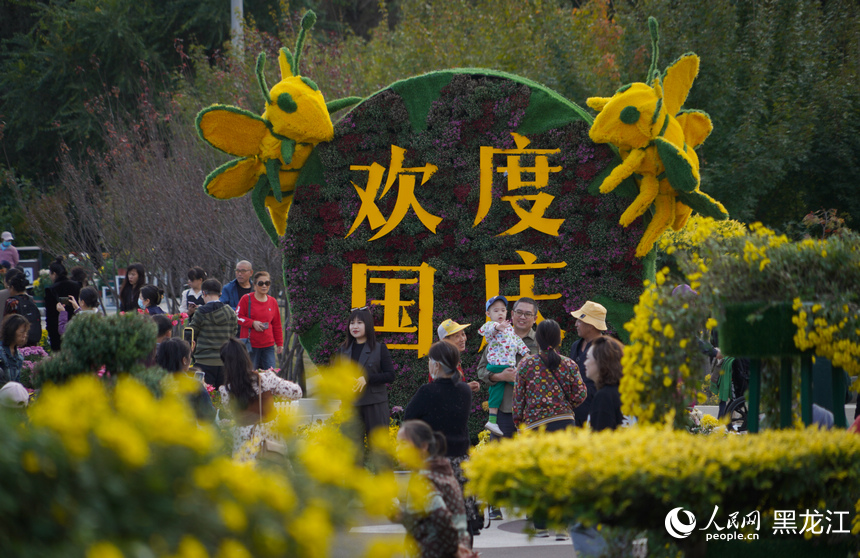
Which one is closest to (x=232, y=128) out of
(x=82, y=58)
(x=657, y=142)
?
(x=657, y=142)

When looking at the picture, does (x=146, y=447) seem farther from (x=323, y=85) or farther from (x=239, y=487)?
(x=323, y=85)

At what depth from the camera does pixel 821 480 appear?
3.29 m

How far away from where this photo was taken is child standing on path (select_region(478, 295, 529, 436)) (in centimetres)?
599

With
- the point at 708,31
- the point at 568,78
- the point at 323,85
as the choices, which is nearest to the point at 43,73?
the point at 323,85

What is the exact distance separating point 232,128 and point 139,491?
6039 mm

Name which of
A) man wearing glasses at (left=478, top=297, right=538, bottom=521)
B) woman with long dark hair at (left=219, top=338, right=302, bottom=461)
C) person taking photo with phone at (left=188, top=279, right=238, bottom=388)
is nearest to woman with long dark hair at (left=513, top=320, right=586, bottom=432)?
man wearing glasses at (left=478, top=297, right=538, bottom=521)

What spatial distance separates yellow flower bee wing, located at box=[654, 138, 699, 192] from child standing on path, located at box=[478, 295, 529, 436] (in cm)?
177

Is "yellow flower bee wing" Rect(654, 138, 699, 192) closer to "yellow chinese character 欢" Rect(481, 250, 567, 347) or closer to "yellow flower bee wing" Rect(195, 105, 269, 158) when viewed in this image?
"yellow chinese character 欢" Rect(481, 250, 567, 347)

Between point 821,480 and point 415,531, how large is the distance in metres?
1.60

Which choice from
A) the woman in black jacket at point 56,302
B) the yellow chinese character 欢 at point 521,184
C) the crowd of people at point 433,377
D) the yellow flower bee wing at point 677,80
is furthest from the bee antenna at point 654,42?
the woman in black jacket at point 56,302

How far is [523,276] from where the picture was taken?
7223mm

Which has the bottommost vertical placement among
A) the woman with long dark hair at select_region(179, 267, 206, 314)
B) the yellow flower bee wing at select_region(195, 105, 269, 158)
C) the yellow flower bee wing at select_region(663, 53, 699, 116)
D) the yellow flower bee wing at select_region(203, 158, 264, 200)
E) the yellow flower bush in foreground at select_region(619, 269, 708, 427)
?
the woman with long dark hair at select_region(179, 267, 206, 314)

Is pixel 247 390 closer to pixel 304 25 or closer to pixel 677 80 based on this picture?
pixel 304 25

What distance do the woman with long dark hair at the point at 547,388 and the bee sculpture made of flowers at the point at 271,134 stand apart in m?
3.17
